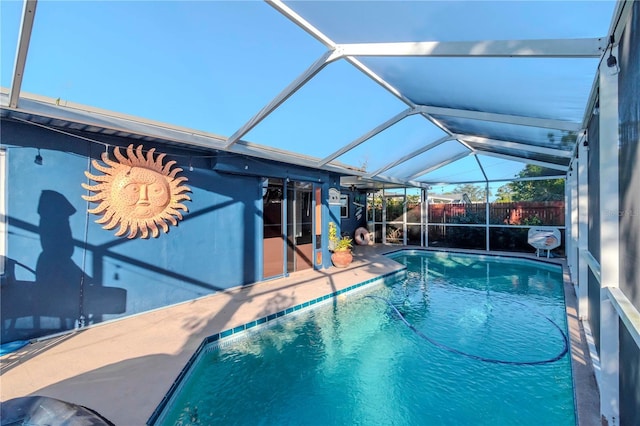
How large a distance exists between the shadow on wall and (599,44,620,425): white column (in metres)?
5.67

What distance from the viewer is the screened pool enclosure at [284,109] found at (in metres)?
2.06

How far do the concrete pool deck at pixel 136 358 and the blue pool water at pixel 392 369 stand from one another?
21 cm

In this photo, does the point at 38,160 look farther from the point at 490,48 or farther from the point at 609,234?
the point at 609,234

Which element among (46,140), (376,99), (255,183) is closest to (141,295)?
(46,140)

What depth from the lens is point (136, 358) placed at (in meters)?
3.16

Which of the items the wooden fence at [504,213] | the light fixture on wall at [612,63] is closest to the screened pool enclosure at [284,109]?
the light fixture on wall at [612,63]

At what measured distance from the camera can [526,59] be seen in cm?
273

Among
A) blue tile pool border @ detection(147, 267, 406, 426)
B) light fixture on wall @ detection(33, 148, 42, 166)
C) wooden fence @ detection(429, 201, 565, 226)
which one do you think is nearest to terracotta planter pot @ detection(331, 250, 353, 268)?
blue tile pool border @ detection(147, 267, 406, 426)

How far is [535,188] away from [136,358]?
13.5 metres

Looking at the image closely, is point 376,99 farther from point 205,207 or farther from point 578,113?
point 205,207

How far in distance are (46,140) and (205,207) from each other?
92.6 inches

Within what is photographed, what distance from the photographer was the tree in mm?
10856

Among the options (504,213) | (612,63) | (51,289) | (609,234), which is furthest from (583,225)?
(504,213)

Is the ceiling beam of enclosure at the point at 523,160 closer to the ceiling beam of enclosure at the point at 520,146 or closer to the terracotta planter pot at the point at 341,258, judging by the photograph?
the ceiling beam of enclosure at the point at 520,146
